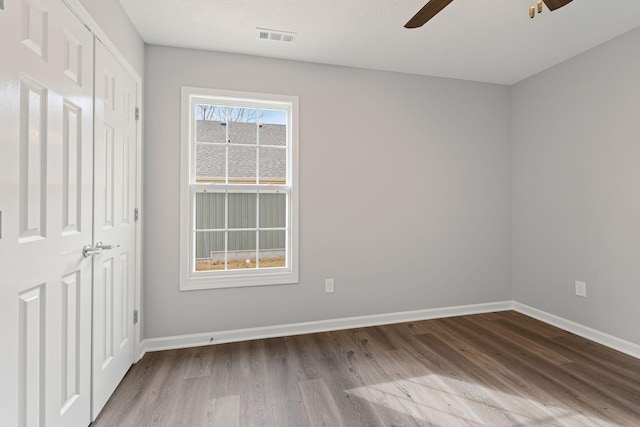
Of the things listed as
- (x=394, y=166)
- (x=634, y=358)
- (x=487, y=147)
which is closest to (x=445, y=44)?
(x=394, y=166)

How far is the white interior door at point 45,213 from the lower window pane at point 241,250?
127 cm

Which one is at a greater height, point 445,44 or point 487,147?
point 445,44

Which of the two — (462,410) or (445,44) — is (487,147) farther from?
(462,410)

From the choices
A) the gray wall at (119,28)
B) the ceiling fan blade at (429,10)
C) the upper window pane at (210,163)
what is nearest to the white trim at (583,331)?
the ceiling fan blade at (429,10)

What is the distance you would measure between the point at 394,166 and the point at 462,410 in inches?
84.5

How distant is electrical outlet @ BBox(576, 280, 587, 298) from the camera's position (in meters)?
2.83

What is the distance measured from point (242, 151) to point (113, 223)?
1.26 meters

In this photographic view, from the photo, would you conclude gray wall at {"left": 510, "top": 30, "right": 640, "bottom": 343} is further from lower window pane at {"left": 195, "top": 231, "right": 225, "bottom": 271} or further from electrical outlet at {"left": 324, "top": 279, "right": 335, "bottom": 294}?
lower window pane at {"left": 195, "top": 231, "right": 225, "bottom": 271}

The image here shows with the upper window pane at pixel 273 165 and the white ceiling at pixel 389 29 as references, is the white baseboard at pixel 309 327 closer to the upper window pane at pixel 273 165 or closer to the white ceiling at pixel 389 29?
the upper window pane at pixel 273 165

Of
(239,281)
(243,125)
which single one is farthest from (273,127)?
(239,281)

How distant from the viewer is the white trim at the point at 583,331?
2.49 meters

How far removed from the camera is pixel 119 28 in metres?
2.04

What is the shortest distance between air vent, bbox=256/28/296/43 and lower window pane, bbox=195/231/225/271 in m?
1.69

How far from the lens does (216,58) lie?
272 centimetres
